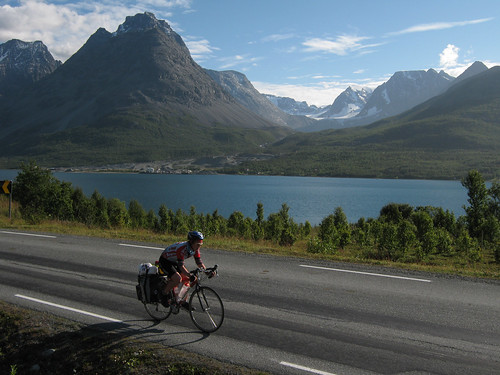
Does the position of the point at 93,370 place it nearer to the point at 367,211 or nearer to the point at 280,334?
the point at 280,334

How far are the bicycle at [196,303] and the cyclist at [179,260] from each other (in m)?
0.13

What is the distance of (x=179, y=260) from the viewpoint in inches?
342

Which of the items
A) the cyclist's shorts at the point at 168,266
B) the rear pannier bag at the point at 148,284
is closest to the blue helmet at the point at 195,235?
the cyclist's shorts at the point at 168,266

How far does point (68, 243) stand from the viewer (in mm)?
18281

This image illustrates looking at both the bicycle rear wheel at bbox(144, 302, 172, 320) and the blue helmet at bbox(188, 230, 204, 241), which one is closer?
the blue helmet at bbox(188, 230, 204, 241)

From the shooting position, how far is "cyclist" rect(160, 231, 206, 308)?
8.61m

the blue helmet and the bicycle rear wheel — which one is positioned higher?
the blue helmet

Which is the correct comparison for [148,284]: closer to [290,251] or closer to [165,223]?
[290,251]

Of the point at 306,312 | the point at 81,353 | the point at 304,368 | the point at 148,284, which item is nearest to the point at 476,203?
the point at 306,312

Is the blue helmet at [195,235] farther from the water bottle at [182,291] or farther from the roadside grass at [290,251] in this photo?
the roadside grass at [290,251]

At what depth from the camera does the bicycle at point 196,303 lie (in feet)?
28.4

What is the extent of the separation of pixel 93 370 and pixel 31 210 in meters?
23.6

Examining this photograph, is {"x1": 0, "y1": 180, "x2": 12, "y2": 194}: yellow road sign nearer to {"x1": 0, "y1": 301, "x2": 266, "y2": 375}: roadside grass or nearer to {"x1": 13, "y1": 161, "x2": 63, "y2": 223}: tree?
{"x1": 13, "y1": 161, "x2": 63, "y2": 223}: tree

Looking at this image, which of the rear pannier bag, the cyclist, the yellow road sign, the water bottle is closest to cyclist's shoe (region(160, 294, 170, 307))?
the cyclist
